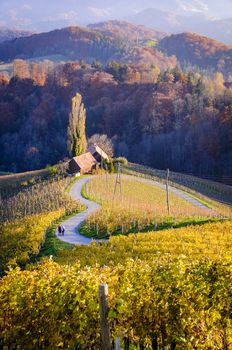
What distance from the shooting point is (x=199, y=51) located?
156 meters

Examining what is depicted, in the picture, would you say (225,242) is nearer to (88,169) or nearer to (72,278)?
(72,278)

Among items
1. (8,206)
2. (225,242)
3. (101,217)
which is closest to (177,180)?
(8,206)

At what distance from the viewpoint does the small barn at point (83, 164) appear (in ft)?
155

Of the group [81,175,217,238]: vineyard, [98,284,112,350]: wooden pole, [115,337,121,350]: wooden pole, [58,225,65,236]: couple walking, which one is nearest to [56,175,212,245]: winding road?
[58,225,65,236]: couple walking

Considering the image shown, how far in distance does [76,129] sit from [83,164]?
5.67 meters

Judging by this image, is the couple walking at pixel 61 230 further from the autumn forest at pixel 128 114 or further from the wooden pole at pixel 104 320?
the autumn forest at pixel 128 114

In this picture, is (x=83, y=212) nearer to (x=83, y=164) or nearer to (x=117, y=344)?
(x=83, y=164)

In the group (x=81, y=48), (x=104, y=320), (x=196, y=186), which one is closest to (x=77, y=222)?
(x=104, y=320)

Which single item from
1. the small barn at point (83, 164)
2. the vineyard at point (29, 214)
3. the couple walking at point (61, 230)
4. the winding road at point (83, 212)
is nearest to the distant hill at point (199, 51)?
the small barn at point (83, 164)

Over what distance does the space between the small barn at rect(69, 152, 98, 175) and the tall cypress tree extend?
217cm

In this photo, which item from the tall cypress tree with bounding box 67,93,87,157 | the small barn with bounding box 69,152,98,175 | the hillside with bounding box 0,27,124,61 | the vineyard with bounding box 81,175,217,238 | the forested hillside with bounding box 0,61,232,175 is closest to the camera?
the vineyard with bounding box 81,175,217,238

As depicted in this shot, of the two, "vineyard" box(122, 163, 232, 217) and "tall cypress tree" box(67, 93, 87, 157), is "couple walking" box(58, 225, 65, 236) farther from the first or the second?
"tall cypress tree" box(67, 93, 87, 157)

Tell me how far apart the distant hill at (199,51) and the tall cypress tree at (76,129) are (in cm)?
9263

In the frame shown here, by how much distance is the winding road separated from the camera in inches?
974
